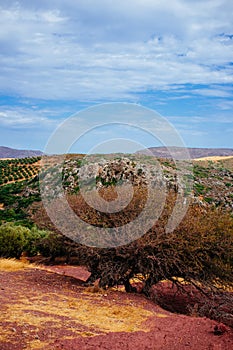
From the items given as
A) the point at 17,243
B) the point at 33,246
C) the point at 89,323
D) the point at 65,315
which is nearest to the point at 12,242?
the point at 17,243

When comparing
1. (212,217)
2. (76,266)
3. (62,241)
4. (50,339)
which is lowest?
(76,266)

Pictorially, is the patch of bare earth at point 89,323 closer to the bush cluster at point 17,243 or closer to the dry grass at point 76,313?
the dry grass at point 76,313

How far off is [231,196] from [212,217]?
38.0 meters

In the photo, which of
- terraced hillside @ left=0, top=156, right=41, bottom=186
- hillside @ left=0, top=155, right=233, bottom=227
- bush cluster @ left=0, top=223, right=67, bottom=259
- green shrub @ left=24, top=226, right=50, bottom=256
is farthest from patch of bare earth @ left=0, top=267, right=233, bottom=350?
terraced hillside @ left=0, top=156, right=41, bottom=186

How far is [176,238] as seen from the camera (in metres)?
15.1

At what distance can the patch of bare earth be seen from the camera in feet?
30.6

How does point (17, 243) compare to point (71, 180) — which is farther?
point (71, 180)

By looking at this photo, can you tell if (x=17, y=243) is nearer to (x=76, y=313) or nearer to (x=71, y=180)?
(x=71, y=180)

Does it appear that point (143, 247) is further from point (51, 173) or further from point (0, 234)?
point (51, 173)

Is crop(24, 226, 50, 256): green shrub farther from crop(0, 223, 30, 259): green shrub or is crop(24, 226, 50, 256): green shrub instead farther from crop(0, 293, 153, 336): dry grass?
crop(0, 293, 153, 336): dry grass

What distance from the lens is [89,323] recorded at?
35.9 feet

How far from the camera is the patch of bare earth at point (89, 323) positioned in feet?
30.6

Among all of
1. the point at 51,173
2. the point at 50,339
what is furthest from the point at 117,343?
the point at 51,173

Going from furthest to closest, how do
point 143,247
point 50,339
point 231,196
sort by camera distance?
point 231,196, point 143,247, point 50,339
